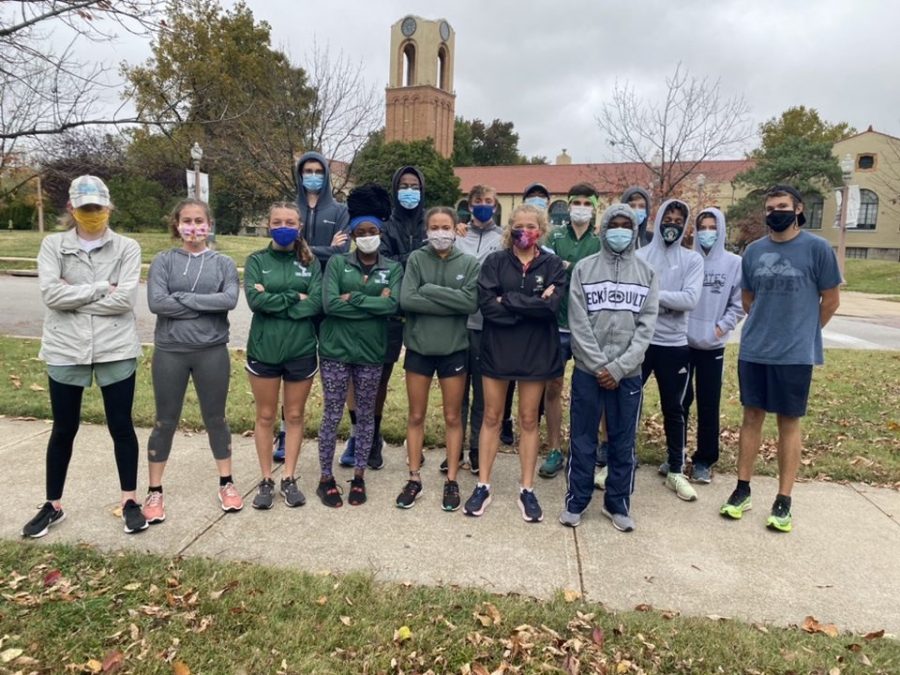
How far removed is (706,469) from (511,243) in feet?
8.21

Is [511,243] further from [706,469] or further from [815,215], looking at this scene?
[815,215]

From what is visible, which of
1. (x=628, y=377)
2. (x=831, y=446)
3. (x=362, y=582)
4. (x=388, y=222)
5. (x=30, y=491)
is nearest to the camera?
(x=362, y=582)

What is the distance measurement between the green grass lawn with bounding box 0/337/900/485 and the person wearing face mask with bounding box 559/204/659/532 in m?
1.49

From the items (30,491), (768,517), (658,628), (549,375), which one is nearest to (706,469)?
(768,517)

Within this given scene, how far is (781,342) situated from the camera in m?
4.26

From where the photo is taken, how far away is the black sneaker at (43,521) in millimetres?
3826

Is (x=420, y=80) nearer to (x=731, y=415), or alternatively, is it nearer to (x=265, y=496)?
(x=731, y=415)

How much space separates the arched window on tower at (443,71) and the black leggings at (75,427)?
59.2 m

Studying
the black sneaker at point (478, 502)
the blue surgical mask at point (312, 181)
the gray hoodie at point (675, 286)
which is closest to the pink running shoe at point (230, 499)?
the black sneaker at point (478, 502)

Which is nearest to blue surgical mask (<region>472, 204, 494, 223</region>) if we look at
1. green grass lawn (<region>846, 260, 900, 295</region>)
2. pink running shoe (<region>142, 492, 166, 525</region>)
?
pink running shoe (<region>142, 492, 166, 525</region>)

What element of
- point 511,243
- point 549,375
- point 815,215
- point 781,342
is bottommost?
point 549,375

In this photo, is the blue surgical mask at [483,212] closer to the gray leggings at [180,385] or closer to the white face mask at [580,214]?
the white face mask at [580,214]

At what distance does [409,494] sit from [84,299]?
242 cm

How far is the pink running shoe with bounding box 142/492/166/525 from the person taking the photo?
4.07 meters
